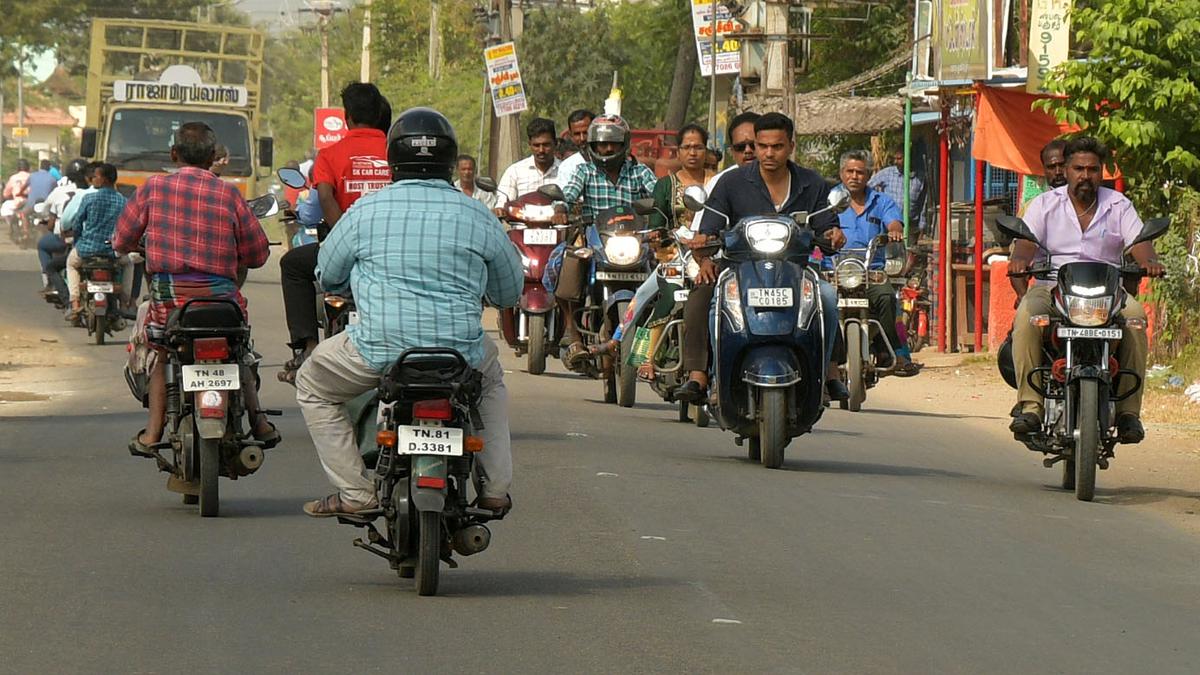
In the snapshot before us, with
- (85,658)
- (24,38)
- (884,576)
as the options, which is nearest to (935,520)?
(884,576)

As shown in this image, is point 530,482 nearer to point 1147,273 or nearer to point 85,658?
point 1147,273

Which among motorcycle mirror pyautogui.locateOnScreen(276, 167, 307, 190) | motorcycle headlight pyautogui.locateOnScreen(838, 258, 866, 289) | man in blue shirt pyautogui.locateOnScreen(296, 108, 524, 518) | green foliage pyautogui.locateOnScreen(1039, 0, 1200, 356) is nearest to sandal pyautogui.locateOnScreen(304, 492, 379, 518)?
man in blue shirt pyautogui.locateOnScreen(296, 108, 524, 518)

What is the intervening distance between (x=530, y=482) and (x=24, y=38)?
51.8m

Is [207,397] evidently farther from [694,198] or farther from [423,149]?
[694,198]

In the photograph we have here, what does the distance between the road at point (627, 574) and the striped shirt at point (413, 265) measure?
0.94 metres

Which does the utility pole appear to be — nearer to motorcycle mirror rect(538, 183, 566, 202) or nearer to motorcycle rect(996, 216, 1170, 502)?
motorcycle mirror rect(538, 183, 566, 202)

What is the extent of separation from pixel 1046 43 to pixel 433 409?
14444 millimetres

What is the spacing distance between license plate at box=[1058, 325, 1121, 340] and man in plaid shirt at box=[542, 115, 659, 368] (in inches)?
207

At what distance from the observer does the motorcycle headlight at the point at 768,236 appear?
11508 mm

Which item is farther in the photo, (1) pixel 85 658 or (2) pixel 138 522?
(2) pixel 138 522

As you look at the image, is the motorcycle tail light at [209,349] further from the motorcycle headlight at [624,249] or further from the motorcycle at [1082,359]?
the motorcycle headlight at [624,249]

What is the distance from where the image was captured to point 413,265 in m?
7.52

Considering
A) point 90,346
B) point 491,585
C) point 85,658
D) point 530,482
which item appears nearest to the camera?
point 85,658

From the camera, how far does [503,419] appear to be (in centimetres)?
777
